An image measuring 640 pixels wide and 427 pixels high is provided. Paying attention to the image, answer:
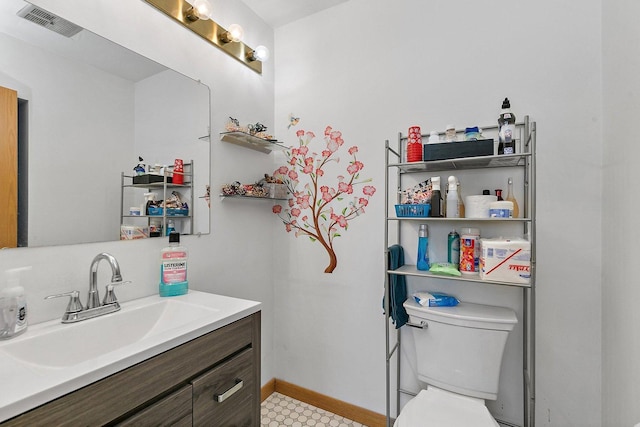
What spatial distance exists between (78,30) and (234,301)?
3.82 feet

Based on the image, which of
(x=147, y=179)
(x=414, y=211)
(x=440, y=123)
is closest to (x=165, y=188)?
(x=147, y=179)

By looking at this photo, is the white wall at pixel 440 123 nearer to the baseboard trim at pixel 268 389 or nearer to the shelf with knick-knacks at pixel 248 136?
the baseboard trim at pixel 268 389

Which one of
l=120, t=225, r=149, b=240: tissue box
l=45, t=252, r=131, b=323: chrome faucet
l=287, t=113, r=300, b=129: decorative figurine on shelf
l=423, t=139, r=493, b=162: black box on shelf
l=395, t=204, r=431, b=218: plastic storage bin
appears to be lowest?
l=45, t=252, r=131, b=323: chrome faucet

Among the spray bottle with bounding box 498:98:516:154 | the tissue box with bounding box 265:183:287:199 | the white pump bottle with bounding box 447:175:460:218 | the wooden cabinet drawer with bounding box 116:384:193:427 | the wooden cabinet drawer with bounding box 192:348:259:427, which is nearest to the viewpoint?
the wooden cabinet drawer with bounding box 116:384:193:427

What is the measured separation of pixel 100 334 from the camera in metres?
1.02

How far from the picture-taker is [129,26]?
4.18 feet

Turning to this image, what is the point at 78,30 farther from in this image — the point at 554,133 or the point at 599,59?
the point at 599,59

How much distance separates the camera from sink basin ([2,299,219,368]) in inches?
34.3

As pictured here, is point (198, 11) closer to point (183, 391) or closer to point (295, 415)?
point (183, 391)

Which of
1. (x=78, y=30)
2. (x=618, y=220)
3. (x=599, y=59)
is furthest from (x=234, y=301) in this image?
(x=599, y=59)

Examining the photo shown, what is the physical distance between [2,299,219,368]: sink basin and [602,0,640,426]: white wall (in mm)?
1423

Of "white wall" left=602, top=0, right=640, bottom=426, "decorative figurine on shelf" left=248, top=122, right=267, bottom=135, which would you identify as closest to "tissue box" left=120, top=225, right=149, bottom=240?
"decorative figurine on shelf" left=248, top=122, right=267, bottom=135

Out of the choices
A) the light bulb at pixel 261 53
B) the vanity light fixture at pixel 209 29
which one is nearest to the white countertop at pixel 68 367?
the vanity light fixture at pixel 209 29

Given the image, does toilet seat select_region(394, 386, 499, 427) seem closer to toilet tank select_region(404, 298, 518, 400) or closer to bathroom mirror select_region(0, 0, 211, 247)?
toilet tank select_region(404, 298, 518, 400)
